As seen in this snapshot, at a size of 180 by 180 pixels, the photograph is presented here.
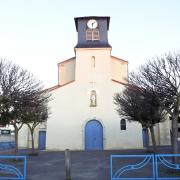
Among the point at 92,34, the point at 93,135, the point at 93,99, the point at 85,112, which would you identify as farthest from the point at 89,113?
the point at 92,34

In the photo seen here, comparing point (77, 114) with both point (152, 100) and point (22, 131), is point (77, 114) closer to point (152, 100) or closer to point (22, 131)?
Result: point (22, 131)

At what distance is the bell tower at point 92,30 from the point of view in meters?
35.4

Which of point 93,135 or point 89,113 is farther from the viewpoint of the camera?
point 89,113

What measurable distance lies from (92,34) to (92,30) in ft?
1.53

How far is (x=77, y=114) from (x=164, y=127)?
986 centimetres

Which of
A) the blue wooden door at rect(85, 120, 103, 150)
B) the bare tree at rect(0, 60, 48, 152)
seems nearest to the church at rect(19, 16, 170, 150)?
the blue wooden door at rect(85, 120, 103, 150)

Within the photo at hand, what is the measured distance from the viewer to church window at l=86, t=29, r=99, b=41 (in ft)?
117

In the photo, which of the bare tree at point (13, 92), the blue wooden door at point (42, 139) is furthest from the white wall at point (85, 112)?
the bare tree at point (13, 92)

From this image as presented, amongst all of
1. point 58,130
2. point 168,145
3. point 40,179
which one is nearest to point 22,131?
point 58,130

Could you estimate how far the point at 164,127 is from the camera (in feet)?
114

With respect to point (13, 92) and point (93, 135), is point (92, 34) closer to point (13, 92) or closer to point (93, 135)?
point (93, 135)

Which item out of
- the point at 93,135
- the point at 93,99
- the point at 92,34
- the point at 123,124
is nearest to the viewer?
the point at 93,135

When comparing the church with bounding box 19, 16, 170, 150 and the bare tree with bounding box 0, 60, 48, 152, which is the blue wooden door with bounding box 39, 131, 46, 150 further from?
the bare tree with bounding box 0, 60, 48, 152

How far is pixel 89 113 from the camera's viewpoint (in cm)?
3316
